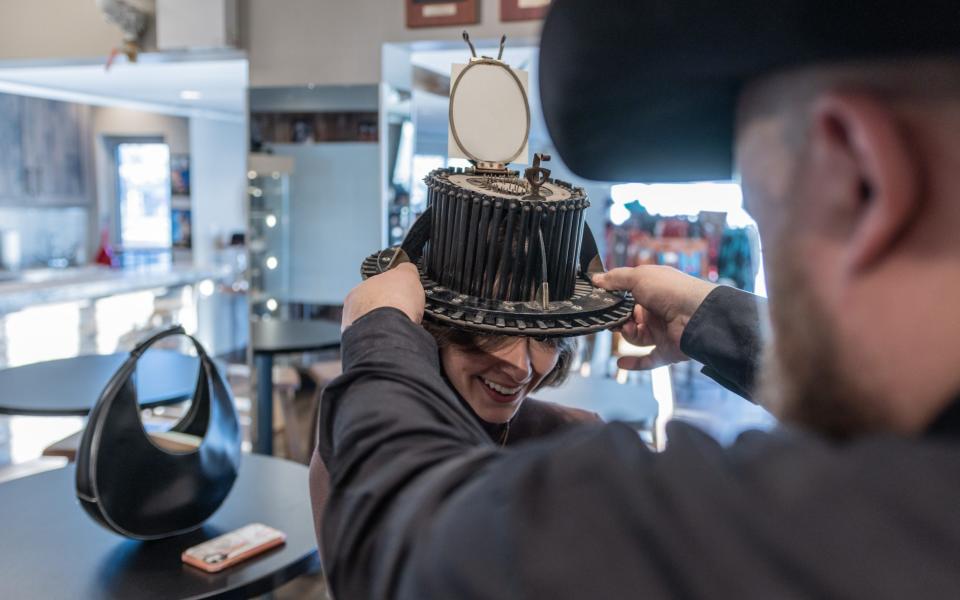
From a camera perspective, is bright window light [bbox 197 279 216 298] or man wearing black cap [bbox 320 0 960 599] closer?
man wearing black cap [bbox 320 0 960 599]

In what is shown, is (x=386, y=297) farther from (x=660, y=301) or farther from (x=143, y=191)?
(x=143, y=191)

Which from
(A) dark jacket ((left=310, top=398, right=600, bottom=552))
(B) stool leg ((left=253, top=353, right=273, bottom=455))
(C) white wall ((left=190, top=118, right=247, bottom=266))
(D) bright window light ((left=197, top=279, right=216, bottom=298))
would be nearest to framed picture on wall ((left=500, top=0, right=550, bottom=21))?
(B) stool leg ((left=253, top=353, right=273, bottom=455))

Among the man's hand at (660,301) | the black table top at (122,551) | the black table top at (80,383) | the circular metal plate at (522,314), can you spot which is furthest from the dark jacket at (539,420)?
the black table top at (80,383)

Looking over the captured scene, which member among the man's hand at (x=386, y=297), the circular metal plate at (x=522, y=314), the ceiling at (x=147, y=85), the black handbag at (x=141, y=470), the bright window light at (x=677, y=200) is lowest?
the black handbag at (x=141, y=470)

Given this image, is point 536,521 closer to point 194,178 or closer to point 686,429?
point 686,429

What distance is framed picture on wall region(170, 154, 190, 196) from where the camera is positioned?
8017mm

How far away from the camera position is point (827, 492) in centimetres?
39

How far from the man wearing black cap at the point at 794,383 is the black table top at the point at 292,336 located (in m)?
2.46

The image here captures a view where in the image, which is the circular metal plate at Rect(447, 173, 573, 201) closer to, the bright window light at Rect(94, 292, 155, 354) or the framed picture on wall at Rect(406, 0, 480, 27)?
the framed picture on wall at Rect(406, 0, 480, 27)

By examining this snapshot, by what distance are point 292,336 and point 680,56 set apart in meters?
2.78

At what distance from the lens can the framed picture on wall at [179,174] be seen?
8.02 meters

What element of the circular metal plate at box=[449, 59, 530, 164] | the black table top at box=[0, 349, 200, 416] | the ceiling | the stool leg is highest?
the ceiling

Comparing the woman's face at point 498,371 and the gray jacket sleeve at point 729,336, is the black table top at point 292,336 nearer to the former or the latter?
the woman's face at point 498,371

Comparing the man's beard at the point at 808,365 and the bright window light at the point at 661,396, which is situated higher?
the man's beard at the point at 808,365
